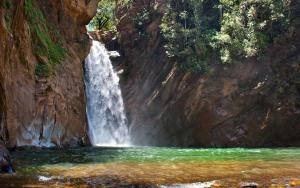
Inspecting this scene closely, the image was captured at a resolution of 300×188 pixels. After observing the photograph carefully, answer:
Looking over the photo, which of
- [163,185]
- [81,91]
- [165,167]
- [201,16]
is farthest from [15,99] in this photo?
[201,16]

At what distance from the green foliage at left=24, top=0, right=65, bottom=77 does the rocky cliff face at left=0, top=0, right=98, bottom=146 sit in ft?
0.83

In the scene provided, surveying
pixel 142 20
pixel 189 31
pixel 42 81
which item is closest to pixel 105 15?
pixel 142 20

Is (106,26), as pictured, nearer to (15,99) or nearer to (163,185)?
(15,99)

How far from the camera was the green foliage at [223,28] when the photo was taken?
34625mm

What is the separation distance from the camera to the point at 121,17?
145 feet

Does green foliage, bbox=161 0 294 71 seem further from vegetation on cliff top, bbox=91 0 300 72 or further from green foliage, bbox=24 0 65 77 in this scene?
green foliage, bbox=24 0 65 77

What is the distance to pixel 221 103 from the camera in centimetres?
3412

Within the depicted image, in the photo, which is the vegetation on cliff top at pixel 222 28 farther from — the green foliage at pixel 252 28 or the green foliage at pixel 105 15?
the green foliage at pixel 105 15

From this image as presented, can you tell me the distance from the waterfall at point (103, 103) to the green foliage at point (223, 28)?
626 cm

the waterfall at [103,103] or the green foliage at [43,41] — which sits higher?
the green foliage at [43,41]

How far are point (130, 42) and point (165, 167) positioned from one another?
2997cm

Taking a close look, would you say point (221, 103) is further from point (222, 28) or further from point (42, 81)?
point (42, 81)

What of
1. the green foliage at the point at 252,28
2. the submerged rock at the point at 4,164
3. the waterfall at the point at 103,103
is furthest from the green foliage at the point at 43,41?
the submerged rock at the point at 4,164

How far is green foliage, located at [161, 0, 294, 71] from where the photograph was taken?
114ft
